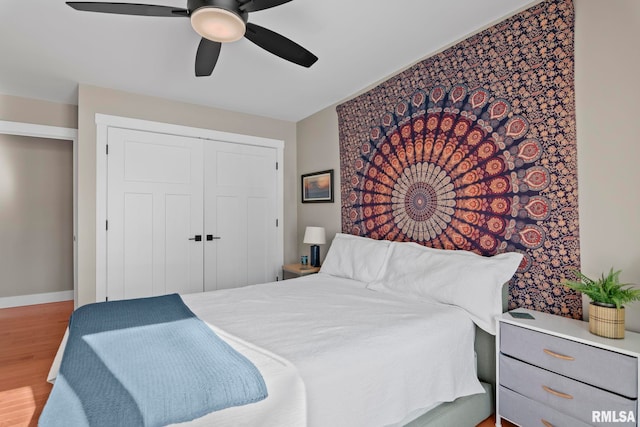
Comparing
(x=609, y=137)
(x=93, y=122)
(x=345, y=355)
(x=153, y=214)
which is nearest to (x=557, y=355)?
(x=345, y=355)

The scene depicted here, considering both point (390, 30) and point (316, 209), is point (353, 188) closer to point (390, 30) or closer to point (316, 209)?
point (316, 209)

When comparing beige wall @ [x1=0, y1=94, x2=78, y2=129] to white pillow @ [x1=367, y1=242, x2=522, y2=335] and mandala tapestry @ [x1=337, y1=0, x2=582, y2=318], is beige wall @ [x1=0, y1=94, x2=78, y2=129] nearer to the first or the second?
mandala tapestry @ [x1=337, y1=0, x2=582, y2=318]

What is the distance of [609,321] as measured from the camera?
4.82ft

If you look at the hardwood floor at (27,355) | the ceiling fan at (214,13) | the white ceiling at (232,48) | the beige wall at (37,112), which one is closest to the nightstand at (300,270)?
the white ceiling at (232,48)

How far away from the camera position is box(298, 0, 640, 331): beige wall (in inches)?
64.1

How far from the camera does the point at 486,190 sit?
224 centimetres

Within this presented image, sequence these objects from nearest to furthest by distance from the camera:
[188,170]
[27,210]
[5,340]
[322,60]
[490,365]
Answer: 1. [490,365]
2. [322,60]
3. [5,340]
4. [188,170]
5. [27,210]

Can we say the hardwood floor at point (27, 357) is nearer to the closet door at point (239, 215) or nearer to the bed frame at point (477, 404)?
the bed frame at point (477, 404)

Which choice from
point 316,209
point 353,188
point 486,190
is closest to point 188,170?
point 316,209

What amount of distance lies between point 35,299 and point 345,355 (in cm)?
511

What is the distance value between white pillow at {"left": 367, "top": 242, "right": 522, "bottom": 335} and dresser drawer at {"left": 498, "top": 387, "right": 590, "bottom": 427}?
344mm

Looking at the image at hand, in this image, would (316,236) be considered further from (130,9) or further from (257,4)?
(130,9)

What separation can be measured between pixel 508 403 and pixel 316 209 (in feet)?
9.03

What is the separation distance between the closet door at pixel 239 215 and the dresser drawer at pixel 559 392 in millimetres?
3035
